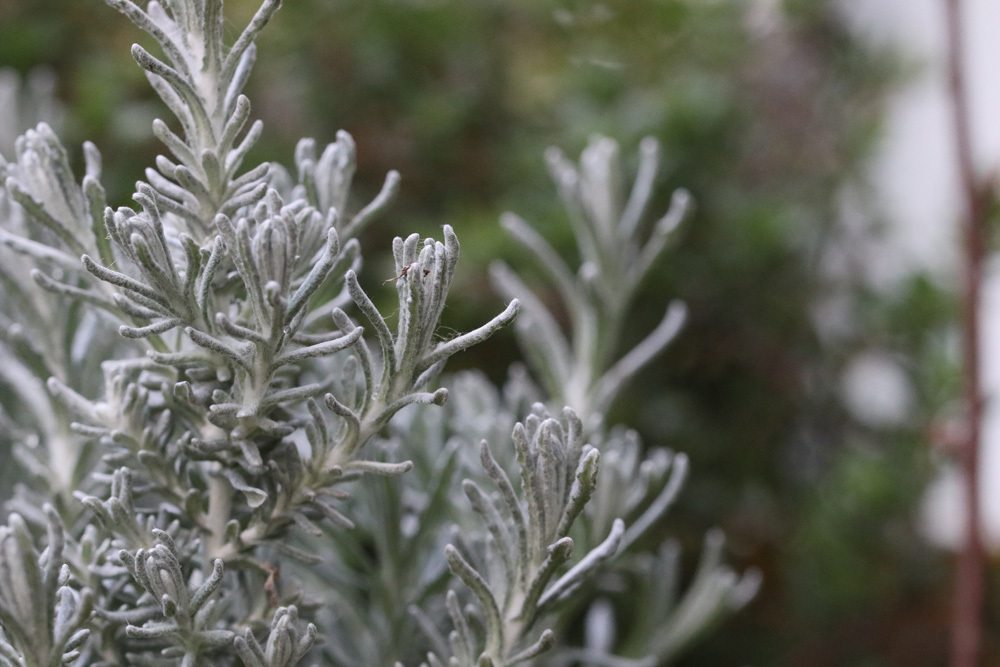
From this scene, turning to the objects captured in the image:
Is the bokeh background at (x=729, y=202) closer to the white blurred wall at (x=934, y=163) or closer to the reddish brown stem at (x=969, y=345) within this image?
the white blurred wall at (x=934, y=163)

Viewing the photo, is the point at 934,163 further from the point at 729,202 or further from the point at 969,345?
the point at 969,345

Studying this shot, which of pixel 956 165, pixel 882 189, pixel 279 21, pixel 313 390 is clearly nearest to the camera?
pixel 313 390

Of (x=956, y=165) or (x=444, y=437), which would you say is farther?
(x=956, y=165)

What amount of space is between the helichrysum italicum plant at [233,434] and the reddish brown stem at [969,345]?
254 millimetres

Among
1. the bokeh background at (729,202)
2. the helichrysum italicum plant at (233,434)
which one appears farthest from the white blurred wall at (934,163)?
the helichrysum italicum plant at (233,434)

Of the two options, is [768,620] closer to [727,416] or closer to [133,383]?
[727,416]

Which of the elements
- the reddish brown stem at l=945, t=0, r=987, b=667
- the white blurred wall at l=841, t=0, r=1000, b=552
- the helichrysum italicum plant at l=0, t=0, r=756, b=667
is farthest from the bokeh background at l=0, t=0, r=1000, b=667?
the helichrysum italicum plant at l=0, t=0, r=756, b=667

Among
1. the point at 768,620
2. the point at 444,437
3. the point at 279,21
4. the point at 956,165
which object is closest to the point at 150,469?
the point at 444,437

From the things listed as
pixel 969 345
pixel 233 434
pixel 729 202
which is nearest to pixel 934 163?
pixel 729 202

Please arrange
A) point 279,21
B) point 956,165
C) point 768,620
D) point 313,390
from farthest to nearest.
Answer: point 279,21 → point 768,620 → point 956,165 → point 313,390

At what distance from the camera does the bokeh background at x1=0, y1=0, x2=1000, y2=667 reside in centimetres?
92

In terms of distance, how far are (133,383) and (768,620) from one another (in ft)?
2.53

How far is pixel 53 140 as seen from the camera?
1.14 feet

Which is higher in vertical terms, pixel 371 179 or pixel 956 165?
pixel 956 165
